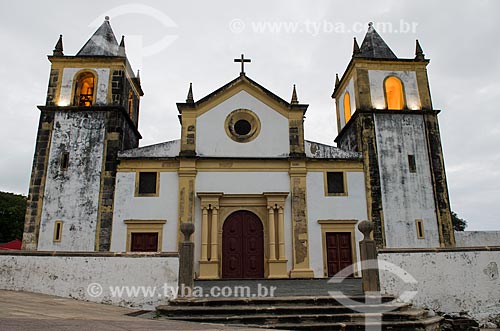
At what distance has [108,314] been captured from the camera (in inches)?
343

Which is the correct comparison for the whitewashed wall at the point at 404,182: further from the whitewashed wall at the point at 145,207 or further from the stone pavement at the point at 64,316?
the stone pavement at the point at 64,316

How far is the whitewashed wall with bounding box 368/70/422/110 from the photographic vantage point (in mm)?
19688

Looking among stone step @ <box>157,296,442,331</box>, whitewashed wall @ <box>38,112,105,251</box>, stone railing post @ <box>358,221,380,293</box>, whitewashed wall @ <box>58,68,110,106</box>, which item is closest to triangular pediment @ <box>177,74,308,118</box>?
whitewashed wall @ <box>58,68,110,106</box>

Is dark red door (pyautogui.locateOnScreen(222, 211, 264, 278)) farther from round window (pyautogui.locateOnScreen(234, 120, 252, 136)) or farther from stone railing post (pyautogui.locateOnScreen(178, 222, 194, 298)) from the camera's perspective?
stone railing post (pyautogui.locateOnScreen(178, 222, 194, 298))

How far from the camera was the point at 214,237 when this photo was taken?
55.1ft

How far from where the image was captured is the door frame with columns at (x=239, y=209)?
16.5m

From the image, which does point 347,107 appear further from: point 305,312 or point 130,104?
point 305,312

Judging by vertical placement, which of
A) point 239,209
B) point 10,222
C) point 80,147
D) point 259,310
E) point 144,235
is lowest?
point 259,310

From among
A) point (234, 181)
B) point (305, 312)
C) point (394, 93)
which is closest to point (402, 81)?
point (394, 93)

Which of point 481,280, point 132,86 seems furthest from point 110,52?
point 481,280

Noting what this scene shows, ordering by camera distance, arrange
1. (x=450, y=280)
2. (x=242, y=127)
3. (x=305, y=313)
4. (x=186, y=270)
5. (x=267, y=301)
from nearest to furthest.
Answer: (x=305, y=313), (x=267, y=301), (x=186, y=270), (x=450, y=280), (x=242, y=127)

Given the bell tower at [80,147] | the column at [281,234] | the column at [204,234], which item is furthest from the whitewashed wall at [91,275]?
the column at [281,234]

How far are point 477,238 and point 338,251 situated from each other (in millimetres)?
6867

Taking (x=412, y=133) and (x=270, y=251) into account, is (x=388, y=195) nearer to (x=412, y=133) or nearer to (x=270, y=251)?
(x=412, y=133)
